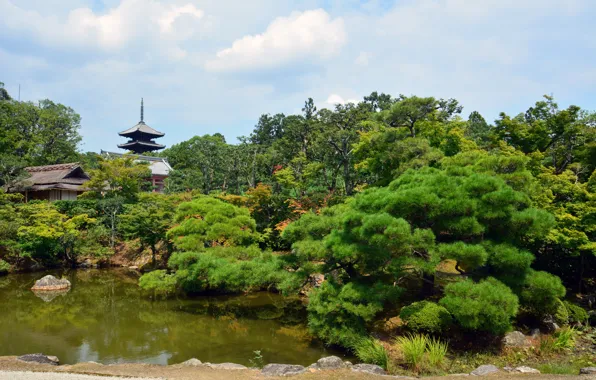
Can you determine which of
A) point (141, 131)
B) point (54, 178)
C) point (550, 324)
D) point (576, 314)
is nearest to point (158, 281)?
point (550, 324)

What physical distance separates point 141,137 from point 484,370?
42.9 meters

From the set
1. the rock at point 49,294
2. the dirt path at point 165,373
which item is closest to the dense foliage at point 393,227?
the dirt path at point 165,373

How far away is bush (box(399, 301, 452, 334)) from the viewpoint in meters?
7.83

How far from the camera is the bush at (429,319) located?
7.83 meters

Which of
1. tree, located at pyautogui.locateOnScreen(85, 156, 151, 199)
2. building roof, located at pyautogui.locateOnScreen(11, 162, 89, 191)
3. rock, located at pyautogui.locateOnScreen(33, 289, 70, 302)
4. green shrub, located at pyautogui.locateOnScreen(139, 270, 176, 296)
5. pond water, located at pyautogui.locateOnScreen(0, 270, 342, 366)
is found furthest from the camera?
building roof, located at pyautogui.locateOnScreen(11, 162, 89, 191)

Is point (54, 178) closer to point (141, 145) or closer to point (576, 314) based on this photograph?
point (141, 145)

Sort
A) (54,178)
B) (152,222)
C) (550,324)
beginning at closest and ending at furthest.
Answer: (550,324) → (152,222) → (54,178)

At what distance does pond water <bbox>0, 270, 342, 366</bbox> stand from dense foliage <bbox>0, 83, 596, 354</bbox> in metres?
0.86

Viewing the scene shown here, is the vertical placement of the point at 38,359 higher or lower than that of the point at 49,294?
higher

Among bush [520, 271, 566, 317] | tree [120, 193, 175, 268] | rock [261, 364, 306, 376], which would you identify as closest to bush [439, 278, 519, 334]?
bush [520, 271, 566, 317]

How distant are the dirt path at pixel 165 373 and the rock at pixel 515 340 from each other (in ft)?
6.09

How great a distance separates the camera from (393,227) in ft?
24.8

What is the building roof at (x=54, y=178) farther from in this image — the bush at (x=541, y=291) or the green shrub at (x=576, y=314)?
the green shrub at (x=576, y=314)

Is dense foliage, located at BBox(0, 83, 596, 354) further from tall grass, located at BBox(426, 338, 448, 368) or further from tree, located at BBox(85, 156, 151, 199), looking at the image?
tall grass, located at BBox(426, 338, 448, 368)
